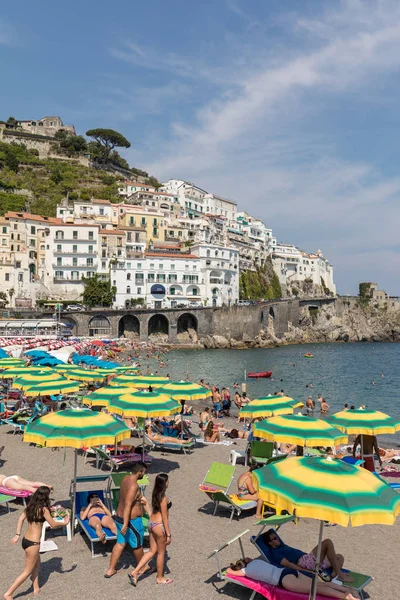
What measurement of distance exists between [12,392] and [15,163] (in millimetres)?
97562

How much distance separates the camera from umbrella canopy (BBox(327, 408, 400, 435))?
1102 cm

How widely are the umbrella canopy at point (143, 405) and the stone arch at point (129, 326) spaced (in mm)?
62045

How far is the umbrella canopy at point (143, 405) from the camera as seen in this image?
10664mm

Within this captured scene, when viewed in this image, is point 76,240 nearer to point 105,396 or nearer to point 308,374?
point 308,374

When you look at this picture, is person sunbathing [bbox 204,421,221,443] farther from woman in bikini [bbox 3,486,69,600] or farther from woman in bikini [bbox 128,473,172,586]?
woman in bikini [bbox 3,486,69,600]

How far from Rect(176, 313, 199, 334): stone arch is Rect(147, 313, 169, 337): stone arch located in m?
2.35

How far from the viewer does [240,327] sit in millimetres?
77062

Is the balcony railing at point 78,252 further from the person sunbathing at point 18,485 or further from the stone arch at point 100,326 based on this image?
the person sunbathing at point 18,485

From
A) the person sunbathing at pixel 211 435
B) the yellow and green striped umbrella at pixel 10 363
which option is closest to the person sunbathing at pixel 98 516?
the person sunbathing at pixel 211 435

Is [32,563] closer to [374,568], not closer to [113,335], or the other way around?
[374,568]

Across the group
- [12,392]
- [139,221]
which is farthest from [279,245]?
[12,392]

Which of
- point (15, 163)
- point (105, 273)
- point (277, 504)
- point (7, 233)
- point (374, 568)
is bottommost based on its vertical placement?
point (374, 568)

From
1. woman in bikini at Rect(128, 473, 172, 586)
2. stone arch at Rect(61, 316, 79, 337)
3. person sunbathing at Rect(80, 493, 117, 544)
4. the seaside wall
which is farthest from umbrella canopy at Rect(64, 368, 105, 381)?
the seaside wall

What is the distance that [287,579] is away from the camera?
5.56 metres
